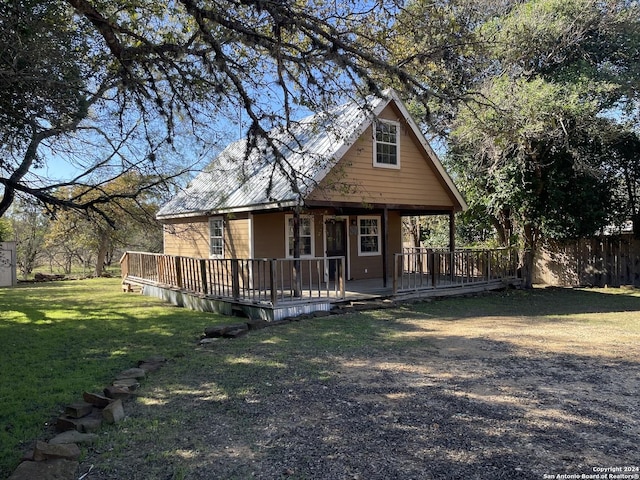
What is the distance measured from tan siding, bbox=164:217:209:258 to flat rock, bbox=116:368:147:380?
29.8 ft

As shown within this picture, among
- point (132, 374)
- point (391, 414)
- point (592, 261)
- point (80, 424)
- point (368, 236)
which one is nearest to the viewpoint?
point (80, 424)

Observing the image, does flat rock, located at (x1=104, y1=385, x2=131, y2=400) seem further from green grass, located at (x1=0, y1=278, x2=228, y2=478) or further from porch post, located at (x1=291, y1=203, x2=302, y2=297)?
porch post, located at (x1=291, y1=203, x2=302, y2=297)

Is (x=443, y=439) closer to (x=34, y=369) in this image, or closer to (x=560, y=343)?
(x=560, y=343)

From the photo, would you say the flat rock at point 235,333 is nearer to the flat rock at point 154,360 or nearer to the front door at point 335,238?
the flat rock at point 154,360

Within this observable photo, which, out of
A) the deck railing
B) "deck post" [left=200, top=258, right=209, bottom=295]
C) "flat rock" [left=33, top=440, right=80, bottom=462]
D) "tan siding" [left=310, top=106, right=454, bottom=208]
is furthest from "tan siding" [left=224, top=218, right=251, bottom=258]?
"flat rock" [left=33, top=440, right=80, bottom=462]

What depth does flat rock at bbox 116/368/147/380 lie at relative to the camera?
561cm

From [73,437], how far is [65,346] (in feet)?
14.7

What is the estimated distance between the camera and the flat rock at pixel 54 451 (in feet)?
11.1

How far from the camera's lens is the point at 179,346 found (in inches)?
298

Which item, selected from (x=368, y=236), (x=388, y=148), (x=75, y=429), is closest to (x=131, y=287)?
(x=368, y=236)

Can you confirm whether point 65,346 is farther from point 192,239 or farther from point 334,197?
point 192,239

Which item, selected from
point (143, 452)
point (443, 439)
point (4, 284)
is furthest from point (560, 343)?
point (4, 284)

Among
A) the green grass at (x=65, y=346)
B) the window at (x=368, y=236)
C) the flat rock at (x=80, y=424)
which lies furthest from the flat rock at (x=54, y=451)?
the window at (x=368, y=236)

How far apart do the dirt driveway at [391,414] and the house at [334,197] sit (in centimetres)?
504
